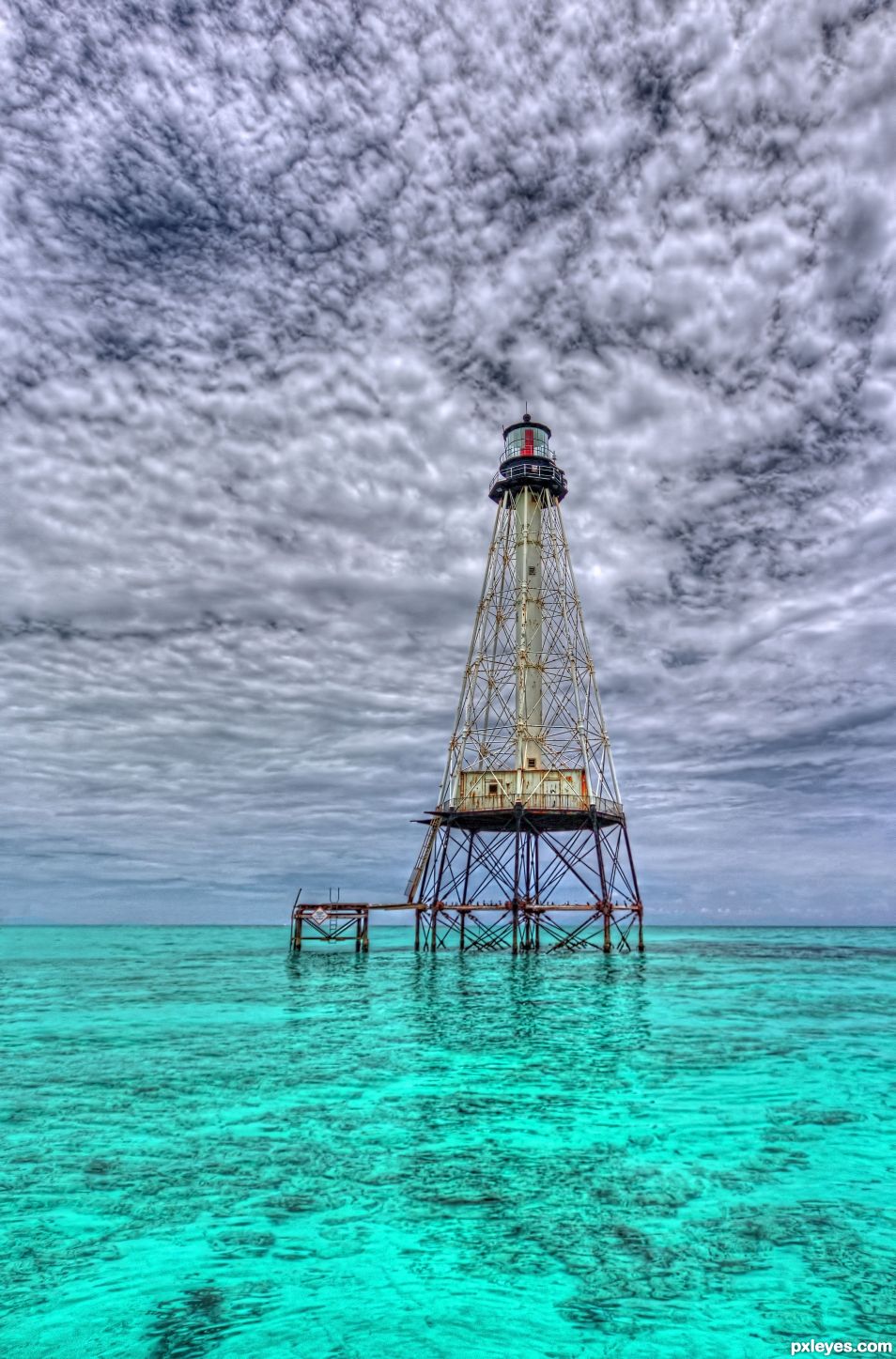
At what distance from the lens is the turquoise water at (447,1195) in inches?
234

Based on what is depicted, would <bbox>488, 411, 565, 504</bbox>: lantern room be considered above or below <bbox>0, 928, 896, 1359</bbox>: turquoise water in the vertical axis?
above

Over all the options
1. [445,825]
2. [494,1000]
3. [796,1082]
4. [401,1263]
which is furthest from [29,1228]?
[445,825]

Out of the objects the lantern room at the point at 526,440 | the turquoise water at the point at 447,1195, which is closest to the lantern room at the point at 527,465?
the lantern room at the point at 526,440

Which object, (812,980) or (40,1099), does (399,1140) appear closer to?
(40,1099)

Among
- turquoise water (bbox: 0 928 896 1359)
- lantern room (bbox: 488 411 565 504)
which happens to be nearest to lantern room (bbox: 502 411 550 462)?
lantern room (bbox: 488 411 565 504)

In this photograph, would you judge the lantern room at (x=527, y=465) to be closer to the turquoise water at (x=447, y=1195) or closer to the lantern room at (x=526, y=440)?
the lantern room at (x=526, y=440)

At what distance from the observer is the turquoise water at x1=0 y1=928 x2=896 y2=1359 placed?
5953 millimetres

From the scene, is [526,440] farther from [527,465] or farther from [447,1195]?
[447,1195]

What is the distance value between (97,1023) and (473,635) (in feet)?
89.9

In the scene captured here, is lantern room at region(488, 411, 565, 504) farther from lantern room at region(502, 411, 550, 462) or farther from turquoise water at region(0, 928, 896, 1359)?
turquoise water at region(0, 928, 896, 1359)

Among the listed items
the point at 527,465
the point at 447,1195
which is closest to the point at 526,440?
the point at 527,465

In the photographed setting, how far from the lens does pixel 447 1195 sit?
8383 millimetres

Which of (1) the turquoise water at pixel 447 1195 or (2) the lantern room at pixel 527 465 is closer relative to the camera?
(1) the turquoise water at pixel 447 1195

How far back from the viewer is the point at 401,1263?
690cm
